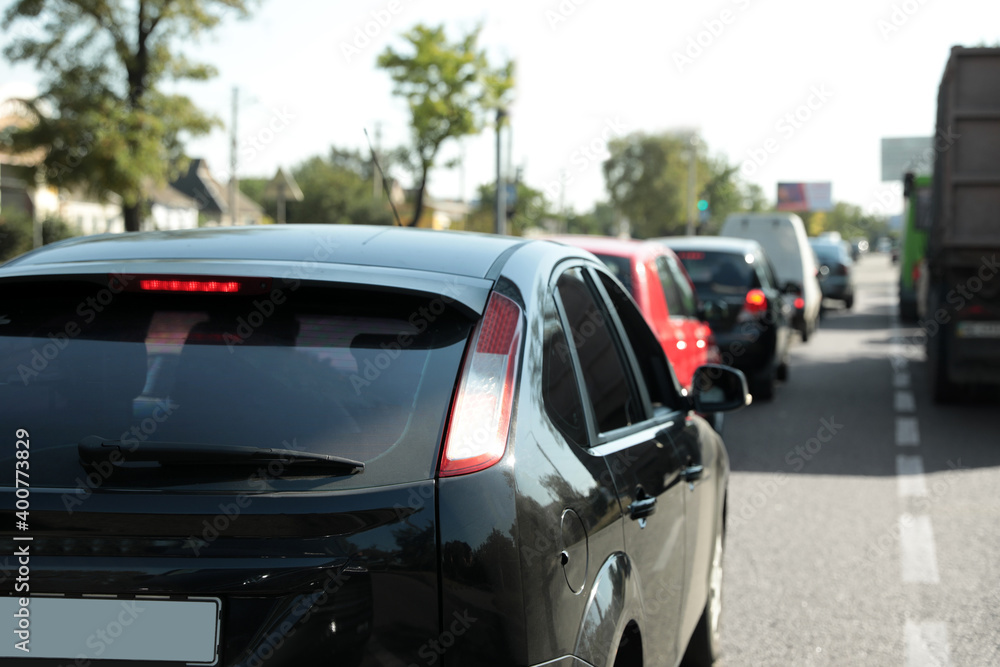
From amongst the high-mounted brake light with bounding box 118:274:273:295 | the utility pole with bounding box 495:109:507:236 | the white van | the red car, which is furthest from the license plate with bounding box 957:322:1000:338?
the utility pole with bounding box 495:109:507:236

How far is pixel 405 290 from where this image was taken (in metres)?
2.24

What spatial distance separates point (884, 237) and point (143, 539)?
12393cm

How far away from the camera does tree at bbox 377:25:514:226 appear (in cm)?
3547

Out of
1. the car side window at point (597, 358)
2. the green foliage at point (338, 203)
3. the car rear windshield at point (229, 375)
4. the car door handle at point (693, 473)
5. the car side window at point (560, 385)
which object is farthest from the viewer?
the green foliage at point (338, 203)

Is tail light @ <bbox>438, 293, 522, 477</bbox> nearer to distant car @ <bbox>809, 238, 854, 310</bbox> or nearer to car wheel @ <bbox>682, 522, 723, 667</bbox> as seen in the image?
car wheel @ <bbox>682, 522, 723, 667</bbox>

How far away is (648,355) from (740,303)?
846 cm

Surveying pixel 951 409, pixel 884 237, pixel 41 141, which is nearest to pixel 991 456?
pixel 951 409

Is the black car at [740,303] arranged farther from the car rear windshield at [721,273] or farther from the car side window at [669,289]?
the car side window at [669,289]

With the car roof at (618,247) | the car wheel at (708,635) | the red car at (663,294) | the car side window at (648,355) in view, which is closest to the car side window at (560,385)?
the car side window at (648,355)

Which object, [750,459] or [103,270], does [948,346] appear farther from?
[103,270]

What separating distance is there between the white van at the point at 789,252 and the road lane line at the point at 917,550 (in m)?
12.7

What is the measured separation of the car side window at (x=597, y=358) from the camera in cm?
291

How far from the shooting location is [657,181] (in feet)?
269

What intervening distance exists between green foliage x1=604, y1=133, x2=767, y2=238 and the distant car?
51.9 meters
